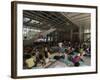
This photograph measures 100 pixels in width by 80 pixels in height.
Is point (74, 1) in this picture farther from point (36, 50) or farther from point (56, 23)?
point (36, 50)

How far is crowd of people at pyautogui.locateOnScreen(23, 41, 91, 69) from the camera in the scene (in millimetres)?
2184

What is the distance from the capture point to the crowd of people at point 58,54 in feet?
7.16

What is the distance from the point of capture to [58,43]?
2.28 m

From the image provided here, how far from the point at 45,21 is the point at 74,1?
0.41 meters

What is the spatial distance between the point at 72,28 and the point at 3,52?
763mm

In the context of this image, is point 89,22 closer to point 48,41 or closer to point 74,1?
point 74,1

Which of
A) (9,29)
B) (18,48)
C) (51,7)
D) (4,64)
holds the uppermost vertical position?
(51,7)

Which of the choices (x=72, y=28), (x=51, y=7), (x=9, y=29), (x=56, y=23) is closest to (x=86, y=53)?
(x=72, y=28)

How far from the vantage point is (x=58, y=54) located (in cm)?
228

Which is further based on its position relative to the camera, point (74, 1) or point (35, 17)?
point (74, 1)

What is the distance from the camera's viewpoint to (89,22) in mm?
2414

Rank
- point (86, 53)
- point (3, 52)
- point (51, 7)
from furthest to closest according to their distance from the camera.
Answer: point (86, 53), point (51, 7), point (3, 52)

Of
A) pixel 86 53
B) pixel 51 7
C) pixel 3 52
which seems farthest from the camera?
pixel 86 53

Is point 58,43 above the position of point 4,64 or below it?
above
